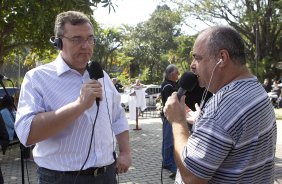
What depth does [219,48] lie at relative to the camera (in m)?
1.98

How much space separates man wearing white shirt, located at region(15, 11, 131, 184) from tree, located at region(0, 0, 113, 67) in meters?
4.85

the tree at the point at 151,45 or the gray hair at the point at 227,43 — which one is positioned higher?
the gray hair at the point at 227,43

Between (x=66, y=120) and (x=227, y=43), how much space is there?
108 centimetres

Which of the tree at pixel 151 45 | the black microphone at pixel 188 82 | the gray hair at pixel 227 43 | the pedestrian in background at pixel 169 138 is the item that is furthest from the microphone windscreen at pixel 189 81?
the tree at pixel 151 45

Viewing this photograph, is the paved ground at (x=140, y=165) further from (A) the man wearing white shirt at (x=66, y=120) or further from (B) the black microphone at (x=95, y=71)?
(B) the black microphone at (x=95, y=71)

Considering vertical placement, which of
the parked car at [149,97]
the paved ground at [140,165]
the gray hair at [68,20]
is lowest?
the parked car at [149,97]

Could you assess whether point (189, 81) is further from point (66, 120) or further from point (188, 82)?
point (66, 120)

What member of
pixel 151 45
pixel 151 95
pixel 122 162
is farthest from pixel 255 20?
pixel 122 162

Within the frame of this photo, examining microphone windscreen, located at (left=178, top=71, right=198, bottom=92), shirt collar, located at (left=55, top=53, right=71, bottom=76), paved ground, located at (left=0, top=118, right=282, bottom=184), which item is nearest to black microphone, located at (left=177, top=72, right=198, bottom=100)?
microphone windscreen, located at (left=178, top=71, right=198, bottom=92)

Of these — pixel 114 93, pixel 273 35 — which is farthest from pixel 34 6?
pixel 273 35

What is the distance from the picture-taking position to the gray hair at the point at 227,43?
77.9 inches

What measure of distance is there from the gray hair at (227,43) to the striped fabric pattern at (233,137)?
132 mm

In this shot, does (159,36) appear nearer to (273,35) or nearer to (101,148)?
(273,35)

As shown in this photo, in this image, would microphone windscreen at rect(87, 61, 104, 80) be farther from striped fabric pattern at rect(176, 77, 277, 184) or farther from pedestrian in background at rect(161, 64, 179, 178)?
pedestrian in background at rect(161, 64, 179, 178)
